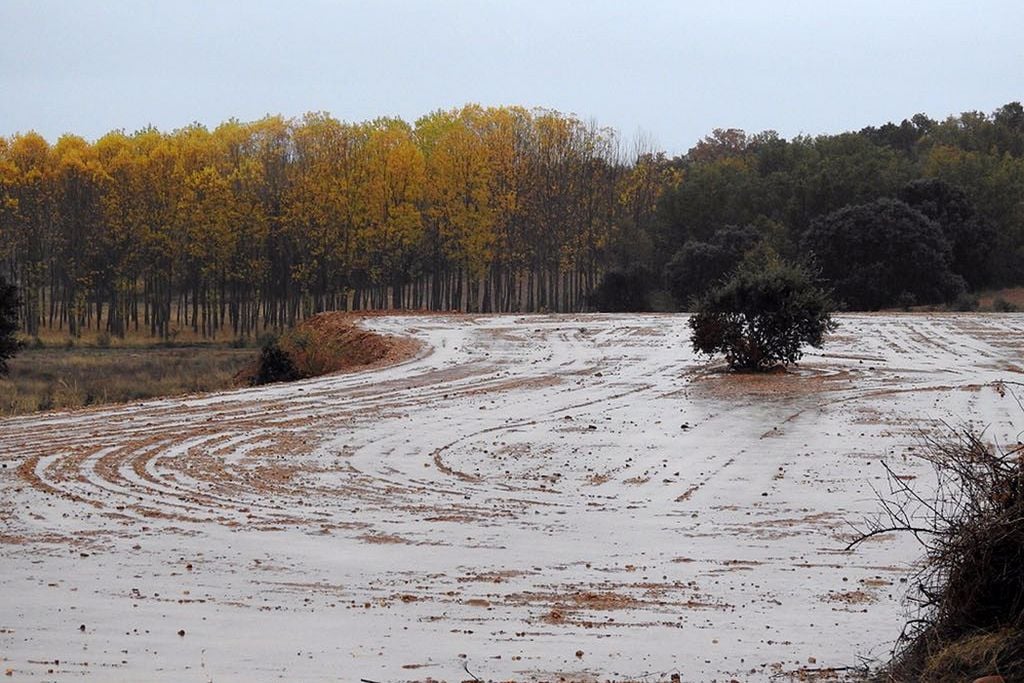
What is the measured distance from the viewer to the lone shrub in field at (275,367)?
39.7 meters

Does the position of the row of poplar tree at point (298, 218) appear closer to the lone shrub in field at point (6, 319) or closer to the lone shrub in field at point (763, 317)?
the lone shrub in field at point (6, 319)

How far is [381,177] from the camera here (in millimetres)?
81750

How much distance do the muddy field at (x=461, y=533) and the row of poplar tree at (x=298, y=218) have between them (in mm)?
55203

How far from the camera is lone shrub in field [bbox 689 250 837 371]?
28781 millimetres

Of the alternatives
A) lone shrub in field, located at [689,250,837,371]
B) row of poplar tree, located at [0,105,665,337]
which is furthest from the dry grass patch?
lone shrub in field, located at [689,250,837,371]

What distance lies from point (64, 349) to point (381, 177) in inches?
818

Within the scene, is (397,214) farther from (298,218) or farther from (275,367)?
(275,367)

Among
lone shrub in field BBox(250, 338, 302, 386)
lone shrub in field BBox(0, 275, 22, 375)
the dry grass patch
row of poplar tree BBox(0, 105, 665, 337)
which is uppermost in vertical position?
row of poplar tree BBox(0, 105, 665, 337)

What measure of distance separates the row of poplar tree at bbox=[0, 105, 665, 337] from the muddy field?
5520 centimetres

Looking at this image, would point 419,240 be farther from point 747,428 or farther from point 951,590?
point 951,590

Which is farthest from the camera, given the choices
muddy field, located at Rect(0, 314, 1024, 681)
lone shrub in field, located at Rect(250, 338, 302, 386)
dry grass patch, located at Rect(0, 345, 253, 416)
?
lone shrub in field, located at Rect(250, 338, 302, 386)

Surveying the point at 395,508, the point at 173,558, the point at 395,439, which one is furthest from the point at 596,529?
the point at 395,439

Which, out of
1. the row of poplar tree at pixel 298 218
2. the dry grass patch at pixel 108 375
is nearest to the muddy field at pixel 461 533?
the dry grass patch at pixel 108 375

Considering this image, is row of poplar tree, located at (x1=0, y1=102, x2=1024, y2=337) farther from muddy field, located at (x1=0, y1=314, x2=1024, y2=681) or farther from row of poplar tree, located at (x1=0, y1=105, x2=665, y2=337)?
muddy field, located at (x1=0, y1=314, x2=1024, y2=681)
